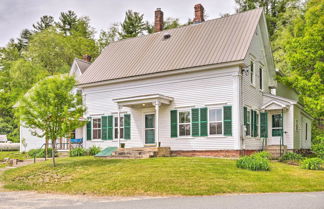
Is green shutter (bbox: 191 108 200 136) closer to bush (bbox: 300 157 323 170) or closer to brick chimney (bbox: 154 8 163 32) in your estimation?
bush (bbox: 300 157 323 170)

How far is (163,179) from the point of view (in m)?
12.5

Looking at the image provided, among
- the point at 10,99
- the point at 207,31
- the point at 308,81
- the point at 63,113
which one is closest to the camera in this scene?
the point at 63,113

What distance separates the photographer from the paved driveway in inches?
355

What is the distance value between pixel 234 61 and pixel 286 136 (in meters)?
5.87

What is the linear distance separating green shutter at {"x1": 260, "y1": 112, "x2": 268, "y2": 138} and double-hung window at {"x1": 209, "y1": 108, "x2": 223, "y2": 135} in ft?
11.8

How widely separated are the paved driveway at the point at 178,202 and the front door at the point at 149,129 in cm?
1024

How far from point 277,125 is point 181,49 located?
7137 mm

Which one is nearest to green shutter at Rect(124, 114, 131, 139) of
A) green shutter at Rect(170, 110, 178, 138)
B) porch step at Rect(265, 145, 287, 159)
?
green shutter at Rect(170, 110, 178, 138)

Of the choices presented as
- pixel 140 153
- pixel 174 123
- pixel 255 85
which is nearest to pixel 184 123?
pixel 174 123

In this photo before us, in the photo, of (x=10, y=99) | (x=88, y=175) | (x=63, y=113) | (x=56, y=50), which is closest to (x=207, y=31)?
(x=63, y=113)

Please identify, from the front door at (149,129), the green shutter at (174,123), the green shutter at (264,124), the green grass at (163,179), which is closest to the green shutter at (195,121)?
the green shutter at (174,123)

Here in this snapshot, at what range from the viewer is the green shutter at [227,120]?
1839 centimetres

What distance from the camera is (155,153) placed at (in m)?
18.8

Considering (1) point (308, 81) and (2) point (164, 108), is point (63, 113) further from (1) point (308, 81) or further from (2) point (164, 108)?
(1) point (308, 81)
